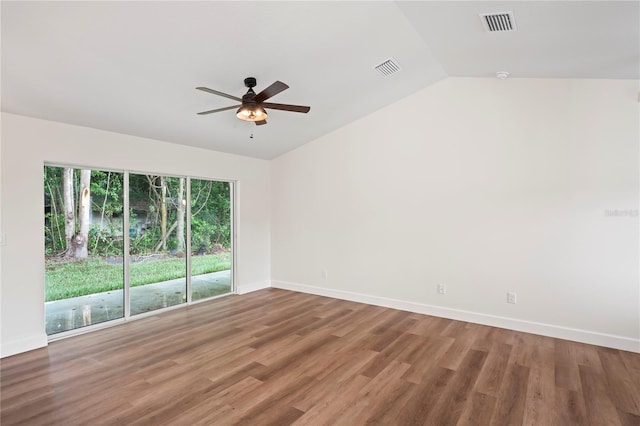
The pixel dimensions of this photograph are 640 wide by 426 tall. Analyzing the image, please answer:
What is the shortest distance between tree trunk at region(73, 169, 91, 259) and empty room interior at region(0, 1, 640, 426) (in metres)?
0.02

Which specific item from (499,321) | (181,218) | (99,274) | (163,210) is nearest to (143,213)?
(163,210)

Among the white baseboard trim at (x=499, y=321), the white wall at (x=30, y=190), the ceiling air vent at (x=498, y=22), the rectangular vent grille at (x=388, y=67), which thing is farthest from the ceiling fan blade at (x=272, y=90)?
the white baseboard trim at (x=499, y=321)

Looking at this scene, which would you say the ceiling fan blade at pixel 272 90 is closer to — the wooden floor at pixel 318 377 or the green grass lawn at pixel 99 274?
the wooden floor at pixel 318 377

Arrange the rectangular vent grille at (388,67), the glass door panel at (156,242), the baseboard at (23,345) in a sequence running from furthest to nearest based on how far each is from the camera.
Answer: the glass door panel at (156,242), the rectangular vent grille at (388,67), the baseboard at (23,345)

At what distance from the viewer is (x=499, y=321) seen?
13.4ft

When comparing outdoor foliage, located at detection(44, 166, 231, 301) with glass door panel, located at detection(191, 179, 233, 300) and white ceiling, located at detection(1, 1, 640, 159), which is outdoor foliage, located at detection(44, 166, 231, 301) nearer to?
glass door panel, located at detection(191, 179, 233, 300)

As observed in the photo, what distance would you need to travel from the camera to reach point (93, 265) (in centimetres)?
414

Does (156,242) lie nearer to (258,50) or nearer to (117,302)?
(117,302)

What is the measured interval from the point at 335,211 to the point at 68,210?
3.72m

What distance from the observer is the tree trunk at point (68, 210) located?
3.88 metres

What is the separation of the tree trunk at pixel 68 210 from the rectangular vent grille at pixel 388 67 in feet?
12.9

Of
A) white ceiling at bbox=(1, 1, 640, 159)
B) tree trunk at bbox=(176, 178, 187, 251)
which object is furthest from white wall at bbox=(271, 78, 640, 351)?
tree trunk at bbox=(176, 178, 187, 251)

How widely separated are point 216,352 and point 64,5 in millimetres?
3208

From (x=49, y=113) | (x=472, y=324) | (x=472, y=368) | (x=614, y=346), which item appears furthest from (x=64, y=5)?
(x=614, y=346)
